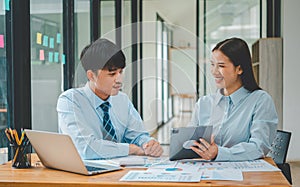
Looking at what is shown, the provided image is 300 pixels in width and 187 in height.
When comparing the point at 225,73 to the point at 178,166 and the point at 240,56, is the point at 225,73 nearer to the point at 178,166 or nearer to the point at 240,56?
the point at 240,56

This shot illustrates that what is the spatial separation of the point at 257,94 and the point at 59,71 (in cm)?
173

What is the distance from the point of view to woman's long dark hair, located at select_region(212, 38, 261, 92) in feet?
6.83

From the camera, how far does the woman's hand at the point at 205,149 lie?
1869 mm

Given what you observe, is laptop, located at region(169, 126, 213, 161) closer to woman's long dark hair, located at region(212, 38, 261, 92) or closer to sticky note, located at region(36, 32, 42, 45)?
woman's long dark hair, located at region(212, 38, 261, 92)

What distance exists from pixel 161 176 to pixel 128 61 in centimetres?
77

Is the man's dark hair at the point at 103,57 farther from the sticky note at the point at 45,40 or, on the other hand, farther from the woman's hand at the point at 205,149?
the sticky note at the point at 45,40

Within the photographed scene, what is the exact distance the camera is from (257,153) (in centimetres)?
197

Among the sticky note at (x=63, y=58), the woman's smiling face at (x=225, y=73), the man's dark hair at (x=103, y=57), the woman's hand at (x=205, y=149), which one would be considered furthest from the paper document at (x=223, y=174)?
the sticky note at (x=63, y=58)

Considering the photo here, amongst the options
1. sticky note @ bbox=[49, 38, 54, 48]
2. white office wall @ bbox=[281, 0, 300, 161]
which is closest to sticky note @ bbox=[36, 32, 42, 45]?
sticky note @ bbox=[49, 38, 54, 48]

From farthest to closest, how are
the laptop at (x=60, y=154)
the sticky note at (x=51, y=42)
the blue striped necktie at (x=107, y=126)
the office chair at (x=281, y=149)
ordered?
1. the sticky note at (x=51, y=42)
2. the office chair at (x=281, y=149)
3. the blue striped necktie at (x=107, y=126)
4. the laptop at (x=60, y=154)

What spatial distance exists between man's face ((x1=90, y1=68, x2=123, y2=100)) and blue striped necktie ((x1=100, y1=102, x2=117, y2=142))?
0.04 meters

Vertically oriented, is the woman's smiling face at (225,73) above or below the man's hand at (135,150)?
above

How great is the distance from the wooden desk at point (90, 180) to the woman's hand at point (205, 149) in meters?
0.27

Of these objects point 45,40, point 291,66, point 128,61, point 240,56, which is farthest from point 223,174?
point 291,66
